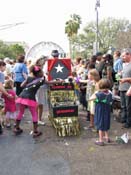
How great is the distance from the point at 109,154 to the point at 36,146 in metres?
1.43

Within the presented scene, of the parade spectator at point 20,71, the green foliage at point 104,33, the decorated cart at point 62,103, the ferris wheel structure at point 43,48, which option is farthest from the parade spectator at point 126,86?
the green foliage at point 104,33

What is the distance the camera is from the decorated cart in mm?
7188

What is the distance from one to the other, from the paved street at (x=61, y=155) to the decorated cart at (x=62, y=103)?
9.3 inches

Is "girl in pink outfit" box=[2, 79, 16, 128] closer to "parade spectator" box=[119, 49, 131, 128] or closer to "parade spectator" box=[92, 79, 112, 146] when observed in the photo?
"parade spectator" box=[92, 79, 112, 146]

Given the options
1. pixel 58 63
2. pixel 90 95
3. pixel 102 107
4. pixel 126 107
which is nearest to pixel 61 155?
pixel 102 107

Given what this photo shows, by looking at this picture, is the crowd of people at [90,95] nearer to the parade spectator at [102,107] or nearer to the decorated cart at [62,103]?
the parade spectator at [102,107]

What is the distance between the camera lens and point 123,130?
7.48 meters

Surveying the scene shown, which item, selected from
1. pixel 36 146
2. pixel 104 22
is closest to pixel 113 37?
pixel 104 22

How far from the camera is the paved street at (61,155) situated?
512cm

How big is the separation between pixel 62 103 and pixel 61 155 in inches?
74.4

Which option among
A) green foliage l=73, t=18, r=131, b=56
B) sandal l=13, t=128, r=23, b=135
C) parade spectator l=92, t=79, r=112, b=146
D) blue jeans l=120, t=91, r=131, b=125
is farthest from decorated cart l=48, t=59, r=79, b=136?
green foliage l=73, t=18, r=131, b=56

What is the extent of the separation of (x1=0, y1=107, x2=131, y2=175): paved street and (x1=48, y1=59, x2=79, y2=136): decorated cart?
9.3 inches

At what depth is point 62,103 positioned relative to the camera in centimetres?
754

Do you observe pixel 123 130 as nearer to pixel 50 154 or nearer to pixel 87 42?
pixel 50 154
